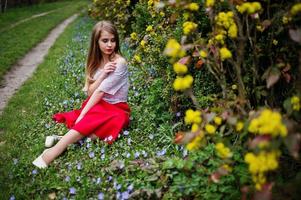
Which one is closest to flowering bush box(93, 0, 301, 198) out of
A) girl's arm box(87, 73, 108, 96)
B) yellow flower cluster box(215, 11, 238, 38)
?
yellow flower cluster box(215, 11, 238, 38)

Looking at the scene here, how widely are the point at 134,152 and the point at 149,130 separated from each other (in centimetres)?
52

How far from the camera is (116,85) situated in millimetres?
Result: 4219

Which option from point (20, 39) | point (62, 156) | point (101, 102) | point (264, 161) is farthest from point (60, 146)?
point (20, 39)

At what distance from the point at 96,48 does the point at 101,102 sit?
24.9 inches

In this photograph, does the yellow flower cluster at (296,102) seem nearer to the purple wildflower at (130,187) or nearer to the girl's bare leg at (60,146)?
the purple wildflower at (130,187)

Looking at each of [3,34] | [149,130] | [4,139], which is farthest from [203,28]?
[3,34]

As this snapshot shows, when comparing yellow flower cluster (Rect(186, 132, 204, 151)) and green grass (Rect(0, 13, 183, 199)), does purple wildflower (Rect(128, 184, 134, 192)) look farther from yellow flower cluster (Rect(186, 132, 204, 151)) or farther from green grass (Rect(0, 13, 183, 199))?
yellow flower cluster (Rect(186, 132, 204, 151))

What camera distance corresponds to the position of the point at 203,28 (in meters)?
3.86

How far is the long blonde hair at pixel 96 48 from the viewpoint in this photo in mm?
4258

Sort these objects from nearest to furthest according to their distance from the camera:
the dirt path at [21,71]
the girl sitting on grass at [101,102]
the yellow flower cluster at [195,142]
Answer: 1. the yellow flower cluster at [195,142]
2. the girl sitting on grass at [101,102]
3. the dirt path at [21,71]

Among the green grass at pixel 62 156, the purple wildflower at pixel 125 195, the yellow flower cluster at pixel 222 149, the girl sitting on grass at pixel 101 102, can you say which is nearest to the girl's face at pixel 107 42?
the girl sitting on grass at pixel 101 102

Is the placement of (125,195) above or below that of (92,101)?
below

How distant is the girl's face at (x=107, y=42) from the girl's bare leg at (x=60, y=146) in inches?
38.0

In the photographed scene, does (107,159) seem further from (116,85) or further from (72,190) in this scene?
(116,85)
